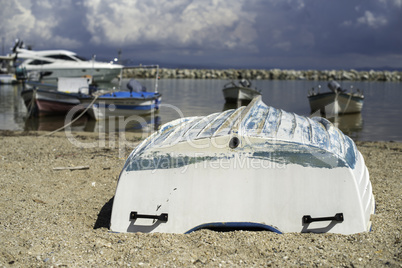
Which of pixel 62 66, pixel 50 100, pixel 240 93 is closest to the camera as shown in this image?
pixel 50 100

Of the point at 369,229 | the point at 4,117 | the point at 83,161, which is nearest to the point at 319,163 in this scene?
the point at 369,229

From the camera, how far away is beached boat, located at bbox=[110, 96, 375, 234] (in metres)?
3.95

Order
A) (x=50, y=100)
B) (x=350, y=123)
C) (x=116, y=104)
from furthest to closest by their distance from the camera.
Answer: (x=50, y=100) < (x=350, y=123) < (x=116, y=104)

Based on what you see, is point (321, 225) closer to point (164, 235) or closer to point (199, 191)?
point (199, 191)

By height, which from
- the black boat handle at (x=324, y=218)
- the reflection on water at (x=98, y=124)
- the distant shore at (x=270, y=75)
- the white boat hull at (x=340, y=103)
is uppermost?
the distant shore at (x=270, y=75)

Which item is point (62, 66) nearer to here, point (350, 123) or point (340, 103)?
point (340, 103)

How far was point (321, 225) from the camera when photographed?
4016mm

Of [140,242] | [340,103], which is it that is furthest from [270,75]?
[140,242]

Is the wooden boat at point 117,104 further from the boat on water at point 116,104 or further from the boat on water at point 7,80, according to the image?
the boat on water at point 7,80

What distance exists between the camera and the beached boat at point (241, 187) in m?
3.95

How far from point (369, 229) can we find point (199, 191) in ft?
6.08

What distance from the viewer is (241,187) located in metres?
4.03

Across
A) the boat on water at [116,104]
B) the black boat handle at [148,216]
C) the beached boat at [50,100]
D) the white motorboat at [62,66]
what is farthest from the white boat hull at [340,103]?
the black boat handle at [148,216]

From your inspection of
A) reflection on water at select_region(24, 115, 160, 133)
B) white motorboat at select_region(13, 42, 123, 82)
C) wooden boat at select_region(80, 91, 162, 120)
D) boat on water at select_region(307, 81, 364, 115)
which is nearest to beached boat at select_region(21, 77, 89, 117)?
reflection on water at select_region(24, 115, 160, 133)
